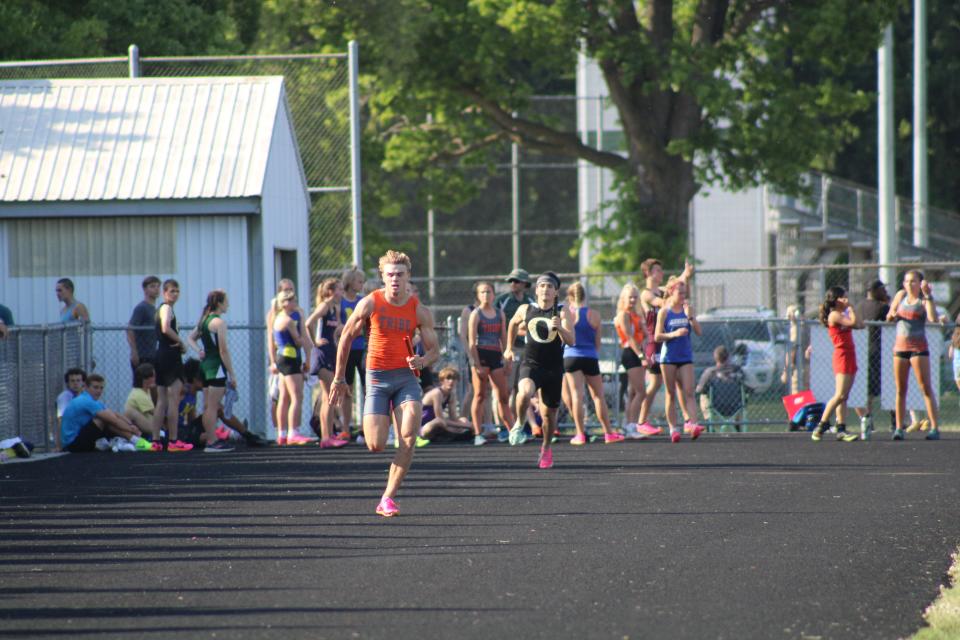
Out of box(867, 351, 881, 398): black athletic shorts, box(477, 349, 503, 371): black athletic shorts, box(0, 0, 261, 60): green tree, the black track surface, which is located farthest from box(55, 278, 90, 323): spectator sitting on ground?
box(867, 351, 881, 398): black athletic shorts

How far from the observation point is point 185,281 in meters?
20.0

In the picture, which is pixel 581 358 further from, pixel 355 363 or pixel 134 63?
pixel 134 63

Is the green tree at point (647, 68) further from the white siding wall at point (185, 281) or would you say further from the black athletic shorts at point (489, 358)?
the black athletic shorts at point (489, 358)

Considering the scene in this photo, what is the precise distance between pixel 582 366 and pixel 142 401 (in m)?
5.32

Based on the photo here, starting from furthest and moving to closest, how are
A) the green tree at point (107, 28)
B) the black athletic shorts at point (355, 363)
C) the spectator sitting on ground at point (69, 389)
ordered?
the green tree at point (107, 28)
the black athletic shorts at point (355, 363)
the spectator sitting on ground at point (69, 389)

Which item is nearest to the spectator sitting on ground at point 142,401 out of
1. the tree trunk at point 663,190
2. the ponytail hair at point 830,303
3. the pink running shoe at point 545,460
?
the pink running shoe at point 545,460

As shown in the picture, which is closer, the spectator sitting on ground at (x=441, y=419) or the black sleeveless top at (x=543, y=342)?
the black sleeveless top at (x=543, y=342)

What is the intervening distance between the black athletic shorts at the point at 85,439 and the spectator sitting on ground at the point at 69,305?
172cm

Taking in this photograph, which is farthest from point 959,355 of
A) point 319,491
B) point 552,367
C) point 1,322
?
point 1,322

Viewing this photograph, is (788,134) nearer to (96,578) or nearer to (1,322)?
(1,322)

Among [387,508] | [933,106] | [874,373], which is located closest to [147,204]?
[874,373]

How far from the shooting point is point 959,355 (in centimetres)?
1831

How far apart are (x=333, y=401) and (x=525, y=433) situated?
7.62 m

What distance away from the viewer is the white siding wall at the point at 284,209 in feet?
65.9
